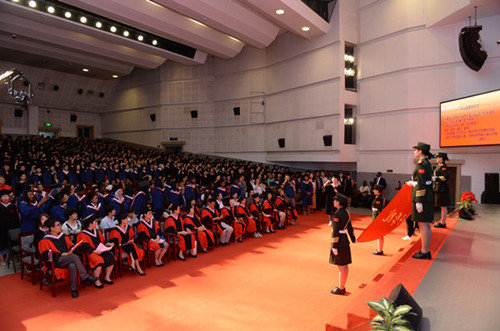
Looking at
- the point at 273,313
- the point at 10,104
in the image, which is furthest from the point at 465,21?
the point at 10,104

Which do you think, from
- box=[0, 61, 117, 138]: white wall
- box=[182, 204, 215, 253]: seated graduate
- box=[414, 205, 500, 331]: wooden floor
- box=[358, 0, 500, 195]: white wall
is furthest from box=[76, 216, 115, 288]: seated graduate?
box=[0, 61, 117, 138]: white wall

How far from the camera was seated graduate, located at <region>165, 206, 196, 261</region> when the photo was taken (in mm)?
7031

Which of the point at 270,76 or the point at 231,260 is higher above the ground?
the point at 270,76

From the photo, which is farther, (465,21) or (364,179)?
(364,179)

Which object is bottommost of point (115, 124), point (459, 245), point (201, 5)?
point (459, 245)

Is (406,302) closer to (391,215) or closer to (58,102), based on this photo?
(391,215)

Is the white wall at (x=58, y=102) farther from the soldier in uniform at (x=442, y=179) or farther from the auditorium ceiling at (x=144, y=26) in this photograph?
the soldier in uniform at (x=442, y=179)

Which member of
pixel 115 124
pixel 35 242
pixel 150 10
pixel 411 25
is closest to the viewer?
pixel 35 242

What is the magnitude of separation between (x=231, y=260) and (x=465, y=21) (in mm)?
11486

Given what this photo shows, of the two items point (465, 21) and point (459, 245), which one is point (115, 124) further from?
point (459, 245)

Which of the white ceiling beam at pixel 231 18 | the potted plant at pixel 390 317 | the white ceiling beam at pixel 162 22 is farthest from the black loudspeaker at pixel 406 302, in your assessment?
the white ceiling beam at pixel 162 22

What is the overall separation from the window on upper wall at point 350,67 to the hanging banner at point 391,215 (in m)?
9.49

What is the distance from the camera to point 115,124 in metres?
25.4

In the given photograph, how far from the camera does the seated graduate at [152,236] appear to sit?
650 cm
